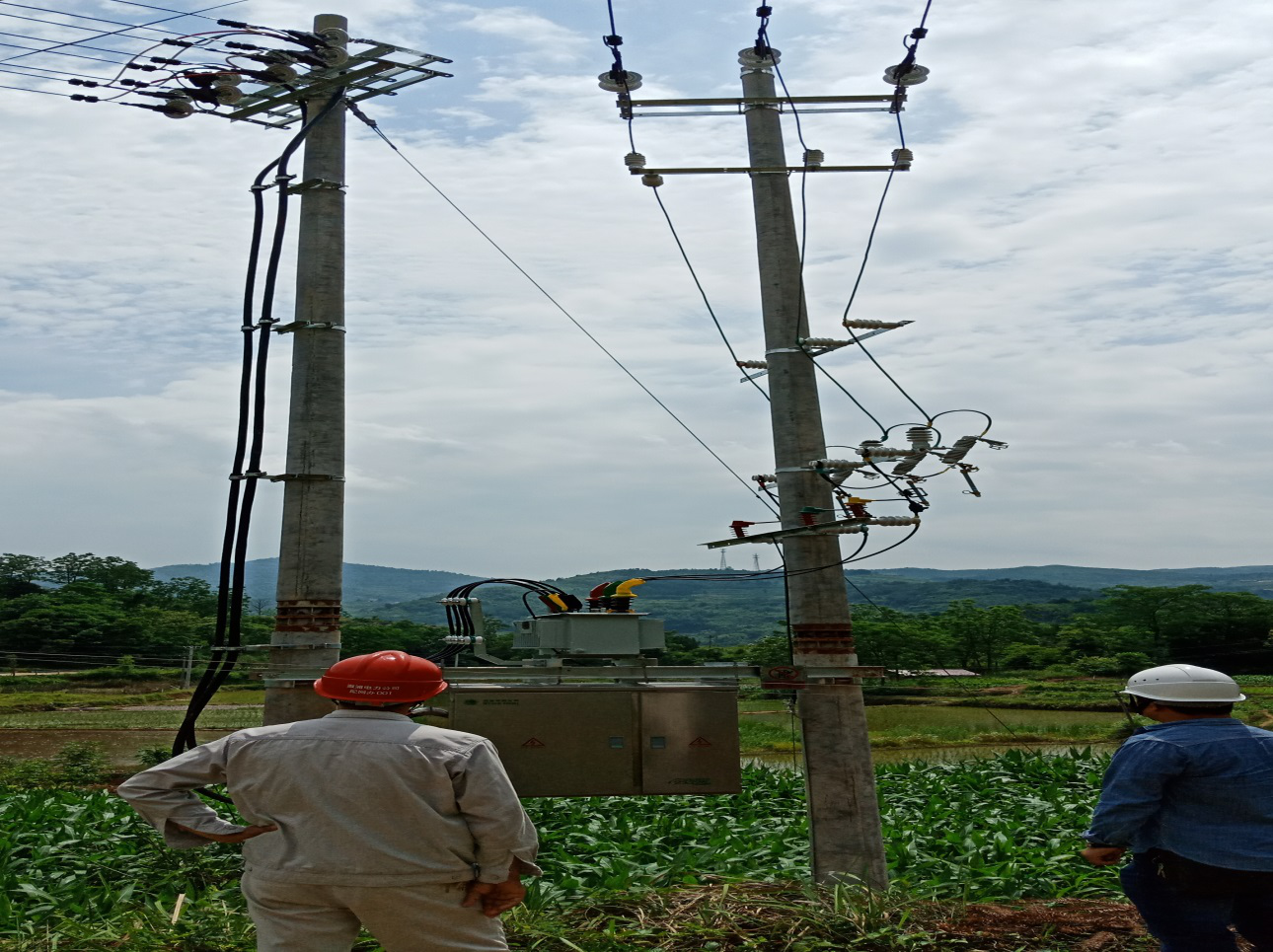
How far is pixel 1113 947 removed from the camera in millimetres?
6645

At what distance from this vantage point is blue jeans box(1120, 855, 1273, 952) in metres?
4.71

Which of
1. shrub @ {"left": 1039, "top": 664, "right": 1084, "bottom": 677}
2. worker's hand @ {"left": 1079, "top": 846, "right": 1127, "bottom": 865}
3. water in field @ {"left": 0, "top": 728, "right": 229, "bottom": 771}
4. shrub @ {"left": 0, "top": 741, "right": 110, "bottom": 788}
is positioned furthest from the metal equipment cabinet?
shrub @ {"left": 1039, "top": 664, "right": 1084, "bottom": 677}

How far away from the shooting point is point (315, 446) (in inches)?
365

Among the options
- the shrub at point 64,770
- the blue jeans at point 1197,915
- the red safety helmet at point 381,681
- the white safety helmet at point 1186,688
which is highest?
the red safety helmet at point 381,681

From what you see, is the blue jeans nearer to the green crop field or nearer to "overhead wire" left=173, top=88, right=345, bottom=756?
the green crop field

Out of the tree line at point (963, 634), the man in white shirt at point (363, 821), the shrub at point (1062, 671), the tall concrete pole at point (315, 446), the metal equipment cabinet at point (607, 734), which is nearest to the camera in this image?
the man in white shirt at point (363, 821)

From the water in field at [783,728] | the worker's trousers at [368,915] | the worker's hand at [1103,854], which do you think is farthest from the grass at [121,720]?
the worker's hand at [1103,854]

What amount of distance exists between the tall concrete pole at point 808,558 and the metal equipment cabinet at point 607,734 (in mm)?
819

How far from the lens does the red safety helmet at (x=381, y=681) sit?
14.4 feet

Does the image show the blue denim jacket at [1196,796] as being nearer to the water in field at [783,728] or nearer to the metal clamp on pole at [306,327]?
the metal clamp on pole at [306,327]

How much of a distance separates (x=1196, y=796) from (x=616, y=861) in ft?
17.9

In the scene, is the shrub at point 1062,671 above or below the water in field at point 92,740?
below

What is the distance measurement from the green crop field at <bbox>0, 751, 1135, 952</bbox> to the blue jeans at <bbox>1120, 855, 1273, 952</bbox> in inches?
73.0

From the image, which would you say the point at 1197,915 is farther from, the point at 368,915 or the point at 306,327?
the point at 306,327
